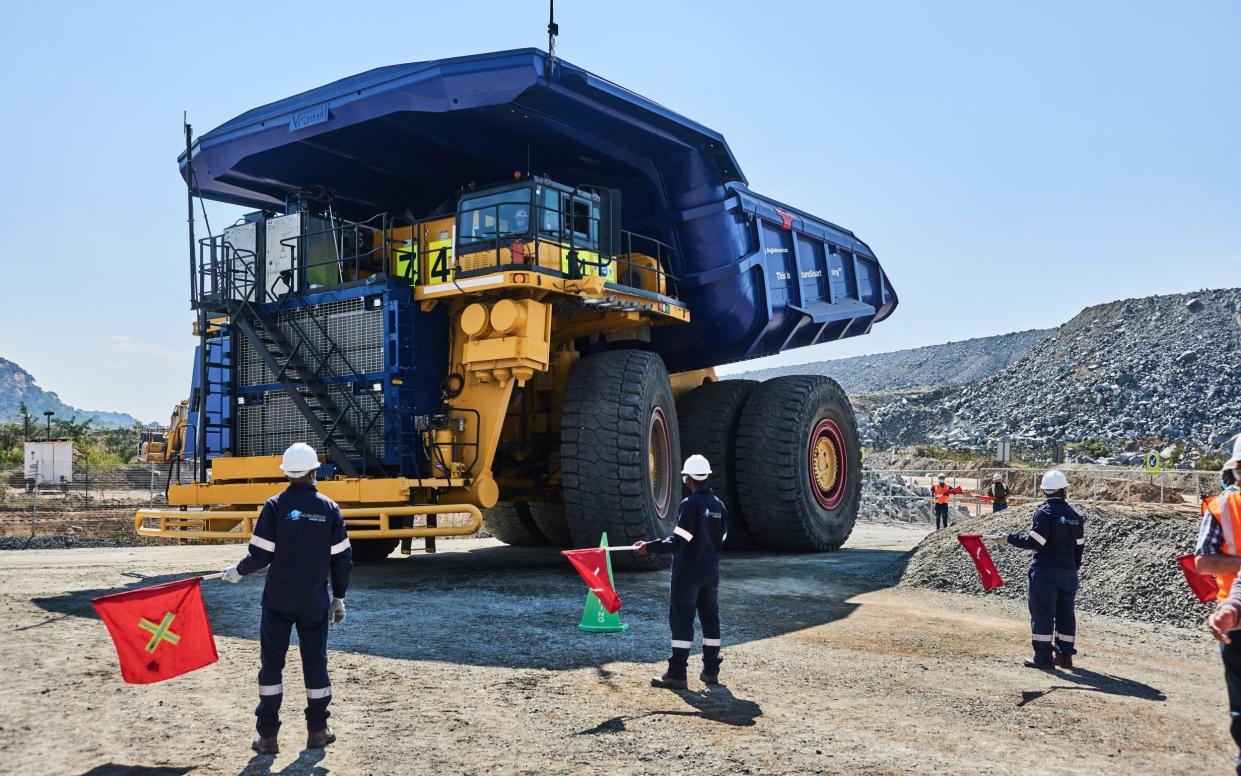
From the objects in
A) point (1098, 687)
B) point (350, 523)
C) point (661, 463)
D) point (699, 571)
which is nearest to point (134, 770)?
point (699, 571)

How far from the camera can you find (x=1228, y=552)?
14.3 feet

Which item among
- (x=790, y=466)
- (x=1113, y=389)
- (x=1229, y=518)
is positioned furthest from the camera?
(x=1113, y=389)

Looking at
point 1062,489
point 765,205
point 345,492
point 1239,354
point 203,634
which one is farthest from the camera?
point 1239,354

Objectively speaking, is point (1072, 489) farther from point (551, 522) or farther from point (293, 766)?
point (293, 766)

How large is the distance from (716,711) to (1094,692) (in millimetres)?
2507

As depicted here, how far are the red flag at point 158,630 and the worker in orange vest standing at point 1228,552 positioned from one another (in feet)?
15.0

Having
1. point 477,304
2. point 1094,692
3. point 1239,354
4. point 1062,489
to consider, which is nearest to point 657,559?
point 477,304

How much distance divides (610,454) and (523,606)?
1753mm

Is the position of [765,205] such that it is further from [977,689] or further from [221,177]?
[977,689]

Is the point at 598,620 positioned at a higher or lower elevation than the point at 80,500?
lower

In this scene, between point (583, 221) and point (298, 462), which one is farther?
point (583, 221)

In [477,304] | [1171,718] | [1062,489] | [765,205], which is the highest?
[765,205]

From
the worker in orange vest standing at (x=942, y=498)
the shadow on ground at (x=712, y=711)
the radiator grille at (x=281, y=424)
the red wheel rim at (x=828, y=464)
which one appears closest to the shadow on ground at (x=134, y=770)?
the shadow on ground at (x=712, y=711)

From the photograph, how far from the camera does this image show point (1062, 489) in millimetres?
7582
